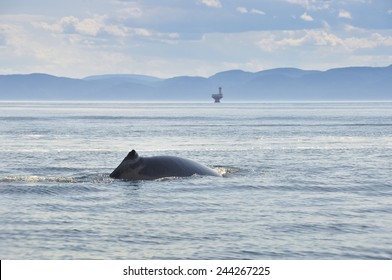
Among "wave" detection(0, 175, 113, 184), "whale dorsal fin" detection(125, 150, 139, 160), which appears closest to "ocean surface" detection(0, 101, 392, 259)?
"wave" detection(0, 175, 113, 184)

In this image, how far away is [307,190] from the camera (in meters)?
37.5

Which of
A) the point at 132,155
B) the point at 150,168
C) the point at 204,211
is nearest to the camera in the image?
the point at 204,211

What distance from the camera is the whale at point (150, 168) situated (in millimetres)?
39719

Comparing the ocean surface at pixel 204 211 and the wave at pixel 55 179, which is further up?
the wave at pixel 55 179

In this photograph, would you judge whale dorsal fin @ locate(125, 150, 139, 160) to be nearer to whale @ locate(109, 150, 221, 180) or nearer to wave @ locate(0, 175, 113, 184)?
whale @ locate(109, 150, 221, 180)

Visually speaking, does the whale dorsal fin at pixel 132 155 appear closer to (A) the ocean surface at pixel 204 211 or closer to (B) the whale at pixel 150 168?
(B) the whale at pixel 150 168

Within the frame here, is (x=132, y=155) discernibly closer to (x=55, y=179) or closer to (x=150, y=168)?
(x=150, y=168)

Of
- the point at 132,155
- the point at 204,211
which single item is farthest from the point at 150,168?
the point at 204,211

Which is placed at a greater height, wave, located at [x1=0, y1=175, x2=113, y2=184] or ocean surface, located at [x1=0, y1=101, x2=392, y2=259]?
wave, located at [x1=0, y1=175, x2=113, y2=184]

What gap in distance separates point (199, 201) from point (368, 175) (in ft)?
44.2

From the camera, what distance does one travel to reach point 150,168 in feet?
131

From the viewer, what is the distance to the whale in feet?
130

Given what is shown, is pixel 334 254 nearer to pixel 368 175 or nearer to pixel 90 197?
pixel 90 197

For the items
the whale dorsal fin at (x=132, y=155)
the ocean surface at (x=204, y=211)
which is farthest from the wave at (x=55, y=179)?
the whale dorsal fin at (x=132, y=155)
